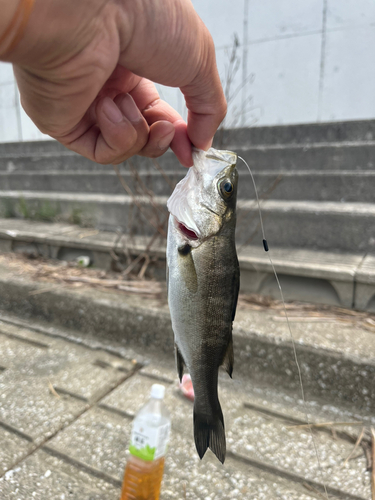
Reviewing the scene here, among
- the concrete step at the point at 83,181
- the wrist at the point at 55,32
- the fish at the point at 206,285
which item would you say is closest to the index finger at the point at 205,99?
A: the fish at the point at 206,285

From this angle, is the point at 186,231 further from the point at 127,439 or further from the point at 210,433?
the point at 127,439

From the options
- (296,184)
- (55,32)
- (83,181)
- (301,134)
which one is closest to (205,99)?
(55,32)

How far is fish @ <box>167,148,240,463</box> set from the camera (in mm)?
1233

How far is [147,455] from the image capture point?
172 centimetres

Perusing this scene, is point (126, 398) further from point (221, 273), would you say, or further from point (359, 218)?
point (359, 218)

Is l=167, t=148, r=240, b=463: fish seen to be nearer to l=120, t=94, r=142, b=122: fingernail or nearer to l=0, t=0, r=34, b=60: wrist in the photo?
l=120, t=94, r=142, b=122: fingernail

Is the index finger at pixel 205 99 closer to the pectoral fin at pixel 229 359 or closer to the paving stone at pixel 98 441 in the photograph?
the pectoral fin at pixel 229 359

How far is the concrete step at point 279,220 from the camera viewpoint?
321 centimetres

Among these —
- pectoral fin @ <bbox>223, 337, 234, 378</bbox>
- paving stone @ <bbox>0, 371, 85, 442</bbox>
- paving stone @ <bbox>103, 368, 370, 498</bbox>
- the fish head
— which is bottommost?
paving stone @ <bbox>0, 371, 85, 442</bbox>

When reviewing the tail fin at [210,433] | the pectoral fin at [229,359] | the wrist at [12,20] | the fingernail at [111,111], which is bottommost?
the tail fin at [210,433]

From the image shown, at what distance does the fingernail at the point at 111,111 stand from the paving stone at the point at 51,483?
167 cm

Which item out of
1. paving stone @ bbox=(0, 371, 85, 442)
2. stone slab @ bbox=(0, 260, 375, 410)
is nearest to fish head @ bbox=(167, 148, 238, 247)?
stone slab @ bbox=(0, 260, 375, 410)

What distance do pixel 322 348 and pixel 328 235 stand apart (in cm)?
131

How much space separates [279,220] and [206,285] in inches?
94.9
